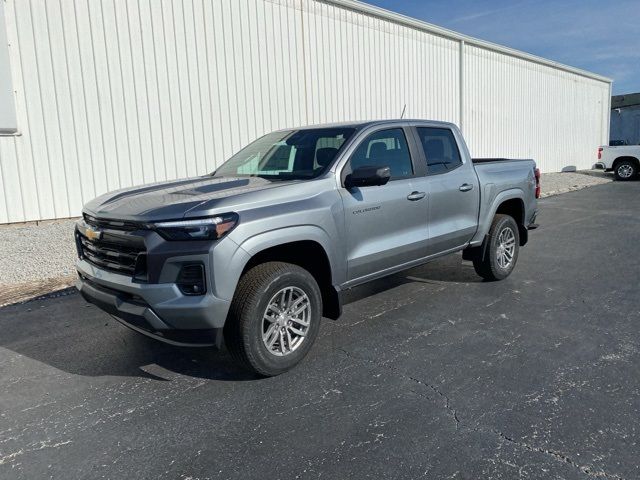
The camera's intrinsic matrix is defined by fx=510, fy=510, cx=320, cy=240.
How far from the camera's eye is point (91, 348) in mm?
4379

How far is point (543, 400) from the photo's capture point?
3273 mm

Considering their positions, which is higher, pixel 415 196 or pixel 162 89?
pixel 162 89

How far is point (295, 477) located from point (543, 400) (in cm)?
171

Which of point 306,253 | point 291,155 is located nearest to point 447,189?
point 291,155

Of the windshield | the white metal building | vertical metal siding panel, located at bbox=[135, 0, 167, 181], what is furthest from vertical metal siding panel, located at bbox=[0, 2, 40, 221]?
the windshield

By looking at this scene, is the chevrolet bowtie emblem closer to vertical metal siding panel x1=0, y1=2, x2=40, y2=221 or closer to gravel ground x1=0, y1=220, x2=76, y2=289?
gravel ground x1=0, y1=220, x2=76, y2=289

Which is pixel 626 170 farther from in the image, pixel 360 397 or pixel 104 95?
pixel 360 397

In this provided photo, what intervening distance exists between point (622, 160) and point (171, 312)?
74.5 ft

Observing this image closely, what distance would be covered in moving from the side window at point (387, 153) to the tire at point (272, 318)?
1183mm

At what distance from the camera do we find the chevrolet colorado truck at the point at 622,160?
2073 centimetres

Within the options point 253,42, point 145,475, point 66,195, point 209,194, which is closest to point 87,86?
point 66,195

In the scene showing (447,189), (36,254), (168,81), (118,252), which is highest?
(168,81)

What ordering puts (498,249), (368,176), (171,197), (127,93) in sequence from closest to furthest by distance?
(171,197)
(368,176)
(498,249)
(127,93)

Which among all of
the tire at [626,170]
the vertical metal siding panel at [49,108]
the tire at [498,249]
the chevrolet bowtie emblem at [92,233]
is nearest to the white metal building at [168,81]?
the vertical metal siding panel at [49,108]
